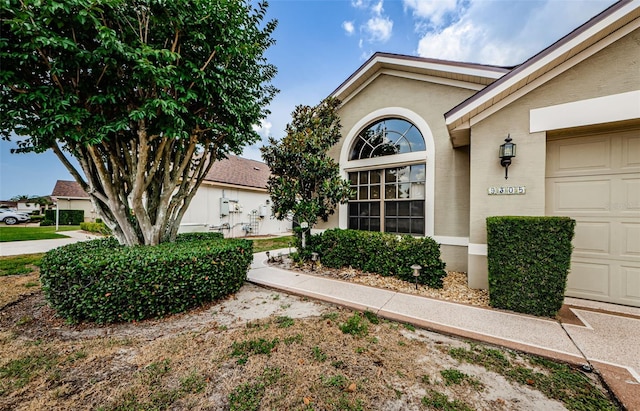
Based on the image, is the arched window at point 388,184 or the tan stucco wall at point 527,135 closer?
the tan stucco wall at point 527,135

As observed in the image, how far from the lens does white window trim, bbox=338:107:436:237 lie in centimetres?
627

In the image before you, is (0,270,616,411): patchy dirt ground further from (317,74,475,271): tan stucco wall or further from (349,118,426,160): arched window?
(349,118,426,160): arched window

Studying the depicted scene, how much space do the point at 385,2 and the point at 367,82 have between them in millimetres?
3437

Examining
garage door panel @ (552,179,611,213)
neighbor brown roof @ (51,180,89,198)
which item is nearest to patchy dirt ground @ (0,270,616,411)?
garage door panel @ (552,179,611,213)

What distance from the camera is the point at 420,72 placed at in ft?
21.2

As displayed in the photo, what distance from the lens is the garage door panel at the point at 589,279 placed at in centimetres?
394

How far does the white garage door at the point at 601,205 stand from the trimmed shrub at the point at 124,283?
6.54 metres

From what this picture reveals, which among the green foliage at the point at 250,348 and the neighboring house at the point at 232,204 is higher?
the neighboring house at the point at 232,204

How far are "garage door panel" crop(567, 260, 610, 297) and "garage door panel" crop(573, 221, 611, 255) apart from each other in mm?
246

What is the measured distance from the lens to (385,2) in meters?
8.25

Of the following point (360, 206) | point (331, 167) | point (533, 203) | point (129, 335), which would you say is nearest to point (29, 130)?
point (129, 335)

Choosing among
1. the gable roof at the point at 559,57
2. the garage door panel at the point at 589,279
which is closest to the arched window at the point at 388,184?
the gable roof at the point at 559,57

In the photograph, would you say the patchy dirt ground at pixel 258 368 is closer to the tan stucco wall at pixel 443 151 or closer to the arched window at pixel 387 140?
the tan stucco wall at pixel 443 151

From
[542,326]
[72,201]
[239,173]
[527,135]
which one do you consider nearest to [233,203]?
[239,173]
